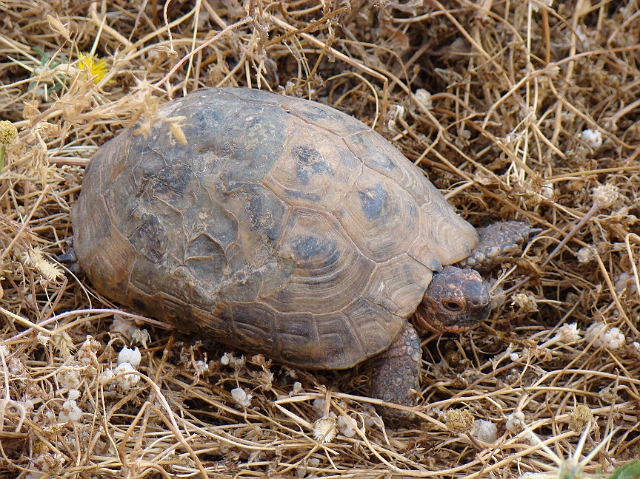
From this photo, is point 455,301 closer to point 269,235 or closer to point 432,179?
point 269,235

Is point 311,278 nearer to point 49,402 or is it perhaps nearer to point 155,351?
point 155,351

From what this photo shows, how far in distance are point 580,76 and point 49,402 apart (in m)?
3.74

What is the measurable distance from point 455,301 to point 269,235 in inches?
39.0

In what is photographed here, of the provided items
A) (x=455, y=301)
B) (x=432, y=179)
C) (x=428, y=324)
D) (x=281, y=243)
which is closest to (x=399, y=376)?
(x=428, y=324)

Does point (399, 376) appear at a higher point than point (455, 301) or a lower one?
lower

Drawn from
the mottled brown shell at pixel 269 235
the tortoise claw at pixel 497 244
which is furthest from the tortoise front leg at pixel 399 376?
the tortoise claw at pixel 497 244

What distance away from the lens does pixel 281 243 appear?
2953 millimetres

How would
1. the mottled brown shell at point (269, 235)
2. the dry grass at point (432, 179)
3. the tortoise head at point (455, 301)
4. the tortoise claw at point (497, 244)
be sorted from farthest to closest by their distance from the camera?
the tortoise claw at point (497, 244)
the tortoise head at point (455, 301)
the mottled brown shell at point (269, 235)
the dry grass at point (432, 179)

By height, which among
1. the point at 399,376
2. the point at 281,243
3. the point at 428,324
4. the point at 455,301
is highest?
the point at 281,243

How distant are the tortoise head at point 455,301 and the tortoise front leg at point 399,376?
0.16 meters

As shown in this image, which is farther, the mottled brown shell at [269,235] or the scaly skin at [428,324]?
Result: the scaly skin at [428,324]

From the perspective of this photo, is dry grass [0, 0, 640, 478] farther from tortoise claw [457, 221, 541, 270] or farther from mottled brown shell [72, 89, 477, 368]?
mottled brown shell [72, 89, 477, 368]

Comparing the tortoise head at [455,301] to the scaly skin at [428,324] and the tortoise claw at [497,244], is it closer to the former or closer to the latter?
the scaly skin at [428,324]

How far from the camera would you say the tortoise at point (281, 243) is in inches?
117
